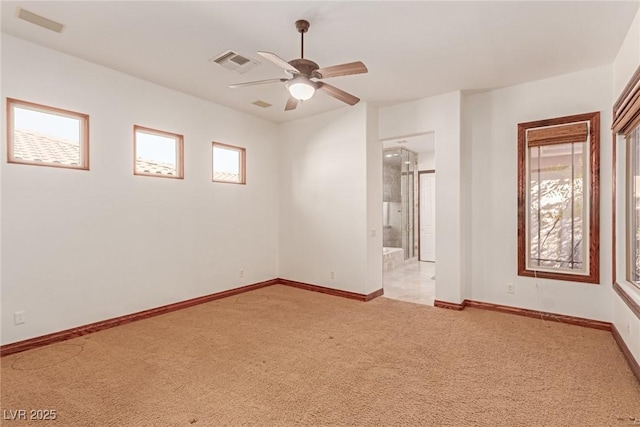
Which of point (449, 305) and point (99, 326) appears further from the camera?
point (449, 305)

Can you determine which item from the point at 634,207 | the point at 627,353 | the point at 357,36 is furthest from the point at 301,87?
the point at 627,353

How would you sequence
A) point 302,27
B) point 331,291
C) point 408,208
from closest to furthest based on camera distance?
point 302,27 → point 331,291 → point 408,208

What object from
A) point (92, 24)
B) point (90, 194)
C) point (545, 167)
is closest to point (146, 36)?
point (92, 24)

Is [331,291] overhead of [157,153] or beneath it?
beneath

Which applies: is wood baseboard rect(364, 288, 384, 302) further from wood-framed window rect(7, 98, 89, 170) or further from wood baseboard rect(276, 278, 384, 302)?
wood-framed window rect(7, 98, 89, 170)

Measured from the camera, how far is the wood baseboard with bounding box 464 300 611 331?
139 inches

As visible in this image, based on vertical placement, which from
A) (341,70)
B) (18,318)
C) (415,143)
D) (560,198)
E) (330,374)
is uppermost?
(415,143)

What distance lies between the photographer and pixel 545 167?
3889mm

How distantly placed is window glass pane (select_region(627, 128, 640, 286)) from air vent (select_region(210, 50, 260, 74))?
3.79 metres

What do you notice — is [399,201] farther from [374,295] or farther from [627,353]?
[627,353]

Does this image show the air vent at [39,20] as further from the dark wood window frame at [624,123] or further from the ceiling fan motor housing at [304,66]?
the dark wood window frame at [624,123]

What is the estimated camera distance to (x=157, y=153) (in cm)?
422

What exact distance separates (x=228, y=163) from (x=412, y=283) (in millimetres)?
3872

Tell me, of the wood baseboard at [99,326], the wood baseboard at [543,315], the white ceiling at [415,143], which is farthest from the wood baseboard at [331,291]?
the white ceiling at [415,143]
